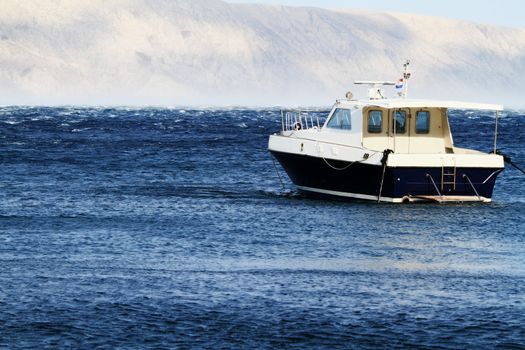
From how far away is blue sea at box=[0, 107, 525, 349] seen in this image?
18.2m

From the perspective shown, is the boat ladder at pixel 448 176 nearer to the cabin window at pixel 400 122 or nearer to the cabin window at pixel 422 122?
the cabin window at pixel 400 122

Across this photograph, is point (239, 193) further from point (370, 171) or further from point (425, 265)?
point (425, 265)

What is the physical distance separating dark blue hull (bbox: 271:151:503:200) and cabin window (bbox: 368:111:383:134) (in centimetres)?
168

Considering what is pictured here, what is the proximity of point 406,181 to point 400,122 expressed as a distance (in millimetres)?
2876

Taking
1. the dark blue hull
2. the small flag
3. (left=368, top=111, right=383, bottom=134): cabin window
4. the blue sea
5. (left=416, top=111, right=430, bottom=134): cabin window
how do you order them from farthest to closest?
1. the small flag
2. (left=416, top=111, right=430, bottom=134): cabin window
3. (left=368, top=111, right=383, bottom=134): cabin window
4. the dark blue hull
5. the blue sea

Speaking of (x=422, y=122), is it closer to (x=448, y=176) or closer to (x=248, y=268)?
(x=448, y=176)

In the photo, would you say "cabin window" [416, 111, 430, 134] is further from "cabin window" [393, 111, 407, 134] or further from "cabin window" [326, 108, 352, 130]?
"cabin window" [326, 108, 352, 130]

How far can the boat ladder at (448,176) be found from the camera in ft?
113

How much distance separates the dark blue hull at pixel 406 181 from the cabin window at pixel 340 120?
1382mm

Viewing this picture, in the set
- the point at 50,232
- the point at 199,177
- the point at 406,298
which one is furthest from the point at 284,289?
the point at 199,177

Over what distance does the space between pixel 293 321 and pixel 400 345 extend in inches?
77.7

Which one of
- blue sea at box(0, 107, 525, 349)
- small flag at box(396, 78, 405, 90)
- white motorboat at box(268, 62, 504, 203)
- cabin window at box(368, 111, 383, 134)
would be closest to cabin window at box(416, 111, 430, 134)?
white motorboat at box(268, 62, 504, 203)

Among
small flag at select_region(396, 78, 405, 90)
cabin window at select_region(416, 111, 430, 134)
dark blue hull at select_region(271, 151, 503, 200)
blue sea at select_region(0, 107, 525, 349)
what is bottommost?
blue sea at select_region(0, 107, 525, 349)

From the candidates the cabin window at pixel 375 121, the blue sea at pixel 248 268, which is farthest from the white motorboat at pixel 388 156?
the blue sea at pixel 248 268
